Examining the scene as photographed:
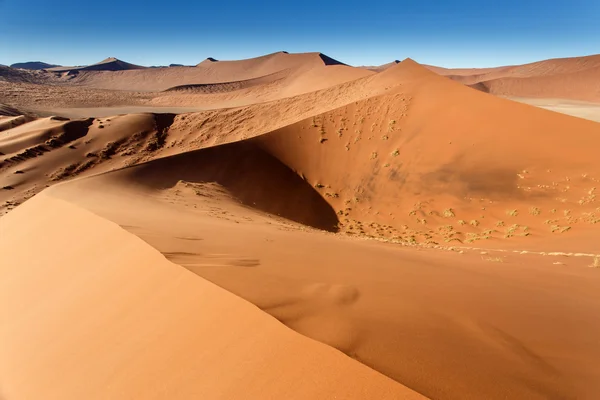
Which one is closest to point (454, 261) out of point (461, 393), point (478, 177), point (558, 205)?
point (461, 393)

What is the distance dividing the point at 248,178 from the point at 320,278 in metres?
11.1

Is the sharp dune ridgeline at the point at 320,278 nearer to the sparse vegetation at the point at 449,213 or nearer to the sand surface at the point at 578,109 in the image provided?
the sparse vegetation at the point at 449,213

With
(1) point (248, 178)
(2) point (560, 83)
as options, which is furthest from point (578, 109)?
(1) point (248, 178)

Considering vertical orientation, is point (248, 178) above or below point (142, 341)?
below

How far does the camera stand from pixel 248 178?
14023 millimetres

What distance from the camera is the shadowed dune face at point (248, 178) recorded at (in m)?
11.9

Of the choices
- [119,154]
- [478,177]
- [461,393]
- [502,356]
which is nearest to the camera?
[461,393]

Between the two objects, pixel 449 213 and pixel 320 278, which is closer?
pixel 320 278

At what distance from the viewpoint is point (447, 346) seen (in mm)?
2238

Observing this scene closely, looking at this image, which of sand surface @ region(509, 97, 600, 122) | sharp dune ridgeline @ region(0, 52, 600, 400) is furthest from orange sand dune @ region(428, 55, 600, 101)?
sharp dune ridgeline @ region(0, 52, 600, 400)

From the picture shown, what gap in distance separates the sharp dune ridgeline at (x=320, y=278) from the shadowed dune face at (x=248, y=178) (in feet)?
0.31

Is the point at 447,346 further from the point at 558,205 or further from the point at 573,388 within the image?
the point at 558,205

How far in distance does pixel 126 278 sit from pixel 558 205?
1210 centimetres

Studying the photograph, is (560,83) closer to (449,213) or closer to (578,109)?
(578,109)
